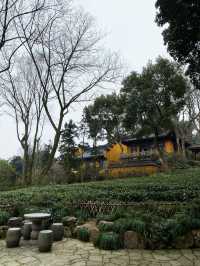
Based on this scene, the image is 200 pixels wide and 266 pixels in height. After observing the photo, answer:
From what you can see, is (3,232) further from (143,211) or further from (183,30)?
(183,30)

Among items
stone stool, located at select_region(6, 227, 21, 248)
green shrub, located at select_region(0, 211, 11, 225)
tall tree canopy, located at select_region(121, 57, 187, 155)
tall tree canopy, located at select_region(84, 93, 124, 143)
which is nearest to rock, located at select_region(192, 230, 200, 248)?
stone stool, located at select_region(6, 227, 21, 248)

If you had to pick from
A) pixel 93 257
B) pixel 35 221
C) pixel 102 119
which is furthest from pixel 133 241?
pixel 102 119

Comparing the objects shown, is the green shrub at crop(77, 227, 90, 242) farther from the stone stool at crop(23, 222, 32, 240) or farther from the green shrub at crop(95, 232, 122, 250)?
the stone stool at crop(23, 222, 32, 240)

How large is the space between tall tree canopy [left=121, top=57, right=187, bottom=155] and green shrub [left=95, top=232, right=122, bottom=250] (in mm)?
17315

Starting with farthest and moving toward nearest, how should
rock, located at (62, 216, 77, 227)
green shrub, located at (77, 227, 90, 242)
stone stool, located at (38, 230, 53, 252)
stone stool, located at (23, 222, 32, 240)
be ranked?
rock, located at (62, 216, 77, 227)
stone stool, located at (23, 222, 32, 240)
green shrub, located at (77, 227, 90, 242)
stone stool, located at (38, 230, 53, 252)

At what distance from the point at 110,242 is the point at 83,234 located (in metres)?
1.11

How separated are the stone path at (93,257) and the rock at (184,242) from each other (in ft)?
0.58

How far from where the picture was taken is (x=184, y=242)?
18.8ft

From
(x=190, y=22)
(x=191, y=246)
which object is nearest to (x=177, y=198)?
(x=191, y=246)

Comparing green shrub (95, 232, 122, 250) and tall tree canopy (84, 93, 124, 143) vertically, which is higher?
tall tree canopy (84, 93, 124, 143)

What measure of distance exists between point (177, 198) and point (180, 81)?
51.3 feet

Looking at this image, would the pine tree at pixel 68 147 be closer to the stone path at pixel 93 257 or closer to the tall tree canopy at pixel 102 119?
the tall tree canopy at pixel 102 119

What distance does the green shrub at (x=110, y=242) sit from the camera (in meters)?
5.73

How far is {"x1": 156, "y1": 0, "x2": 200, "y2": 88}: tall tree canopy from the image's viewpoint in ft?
26.2
